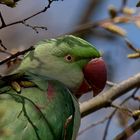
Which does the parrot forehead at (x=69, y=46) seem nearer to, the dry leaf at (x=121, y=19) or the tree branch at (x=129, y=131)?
the dry leaf at (x=121, y=19)

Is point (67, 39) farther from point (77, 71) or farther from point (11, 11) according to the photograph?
point (11, 11)

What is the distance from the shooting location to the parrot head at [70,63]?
259cm

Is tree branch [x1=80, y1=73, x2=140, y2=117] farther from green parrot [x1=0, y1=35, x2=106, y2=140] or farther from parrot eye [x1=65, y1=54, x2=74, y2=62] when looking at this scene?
parrot eye [x1=65, y1=54, x2=74, y2=62]

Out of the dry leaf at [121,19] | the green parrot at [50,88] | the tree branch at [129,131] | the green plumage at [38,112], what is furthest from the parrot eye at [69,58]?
the tree branch at [129,131]

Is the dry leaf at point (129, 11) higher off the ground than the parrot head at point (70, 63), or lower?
higher

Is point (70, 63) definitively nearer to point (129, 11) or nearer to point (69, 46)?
point (69, 46)

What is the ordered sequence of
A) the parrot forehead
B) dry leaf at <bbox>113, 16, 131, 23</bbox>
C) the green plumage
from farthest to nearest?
dry leaf at <bbox>113, 16, 131, 23</bbox> → the parrot forehead → the green plumage

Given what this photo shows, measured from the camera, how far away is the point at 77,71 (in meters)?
2.67

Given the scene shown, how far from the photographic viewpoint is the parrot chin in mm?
2660

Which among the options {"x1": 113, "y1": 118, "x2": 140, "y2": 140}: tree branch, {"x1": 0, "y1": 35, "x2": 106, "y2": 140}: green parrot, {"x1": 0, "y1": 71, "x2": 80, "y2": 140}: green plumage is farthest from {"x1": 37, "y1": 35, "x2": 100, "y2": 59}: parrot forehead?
{"x1": 113, "y1": 118, "x2": 140, "y2": 140}: tree branch

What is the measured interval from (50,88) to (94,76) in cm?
30

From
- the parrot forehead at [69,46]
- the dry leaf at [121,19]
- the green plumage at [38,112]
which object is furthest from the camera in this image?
the dry leaf at [121,19]

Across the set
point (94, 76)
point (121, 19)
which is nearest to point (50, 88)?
point (94, 76)

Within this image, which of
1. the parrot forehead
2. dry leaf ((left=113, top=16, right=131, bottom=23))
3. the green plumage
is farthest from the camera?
dry leaf ((left=113, top=16, right=131, bottom=23))
